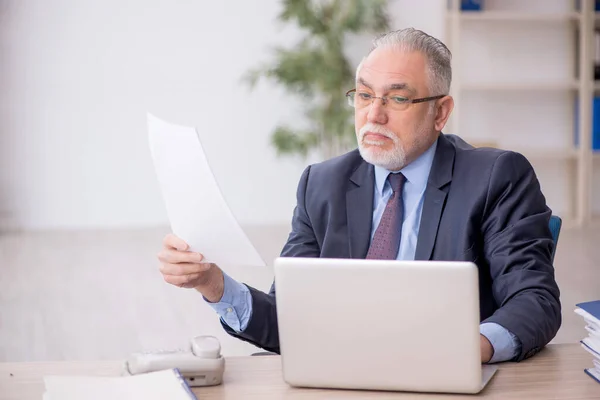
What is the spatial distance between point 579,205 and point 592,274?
6.14 ft

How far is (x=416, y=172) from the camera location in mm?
1943

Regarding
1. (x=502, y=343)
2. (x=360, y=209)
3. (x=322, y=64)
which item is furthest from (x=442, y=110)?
(x=322, y=64)

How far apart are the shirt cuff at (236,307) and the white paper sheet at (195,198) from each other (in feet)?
0.78

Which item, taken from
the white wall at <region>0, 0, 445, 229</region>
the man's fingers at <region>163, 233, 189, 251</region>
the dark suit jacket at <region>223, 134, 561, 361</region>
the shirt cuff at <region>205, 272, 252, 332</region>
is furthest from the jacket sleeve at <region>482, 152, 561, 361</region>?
the white wall at <region>0, 0, 445, 229</region>

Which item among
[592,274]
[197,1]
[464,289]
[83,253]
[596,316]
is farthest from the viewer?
[197,1]

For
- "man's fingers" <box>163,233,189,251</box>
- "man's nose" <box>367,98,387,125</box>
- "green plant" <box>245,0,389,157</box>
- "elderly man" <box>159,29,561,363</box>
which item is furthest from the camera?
"green plant" <box>245,0,389,157</box>

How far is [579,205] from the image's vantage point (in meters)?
6.86

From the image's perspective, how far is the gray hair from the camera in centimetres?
191

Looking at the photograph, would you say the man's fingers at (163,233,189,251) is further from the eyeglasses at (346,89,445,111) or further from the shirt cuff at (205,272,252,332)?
the eyeglasses at (346,89,445,111)

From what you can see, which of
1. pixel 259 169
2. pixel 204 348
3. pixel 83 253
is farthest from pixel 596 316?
pixel 259 169

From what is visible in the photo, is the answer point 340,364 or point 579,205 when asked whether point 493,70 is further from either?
point 340,364

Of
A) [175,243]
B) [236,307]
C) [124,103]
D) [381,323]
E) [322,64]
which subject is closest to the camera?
[381,323]

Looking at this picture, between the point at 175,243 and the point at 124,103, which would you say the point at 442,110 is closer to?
the point at 175,243

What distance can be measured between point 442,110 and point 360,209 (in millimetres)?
300
